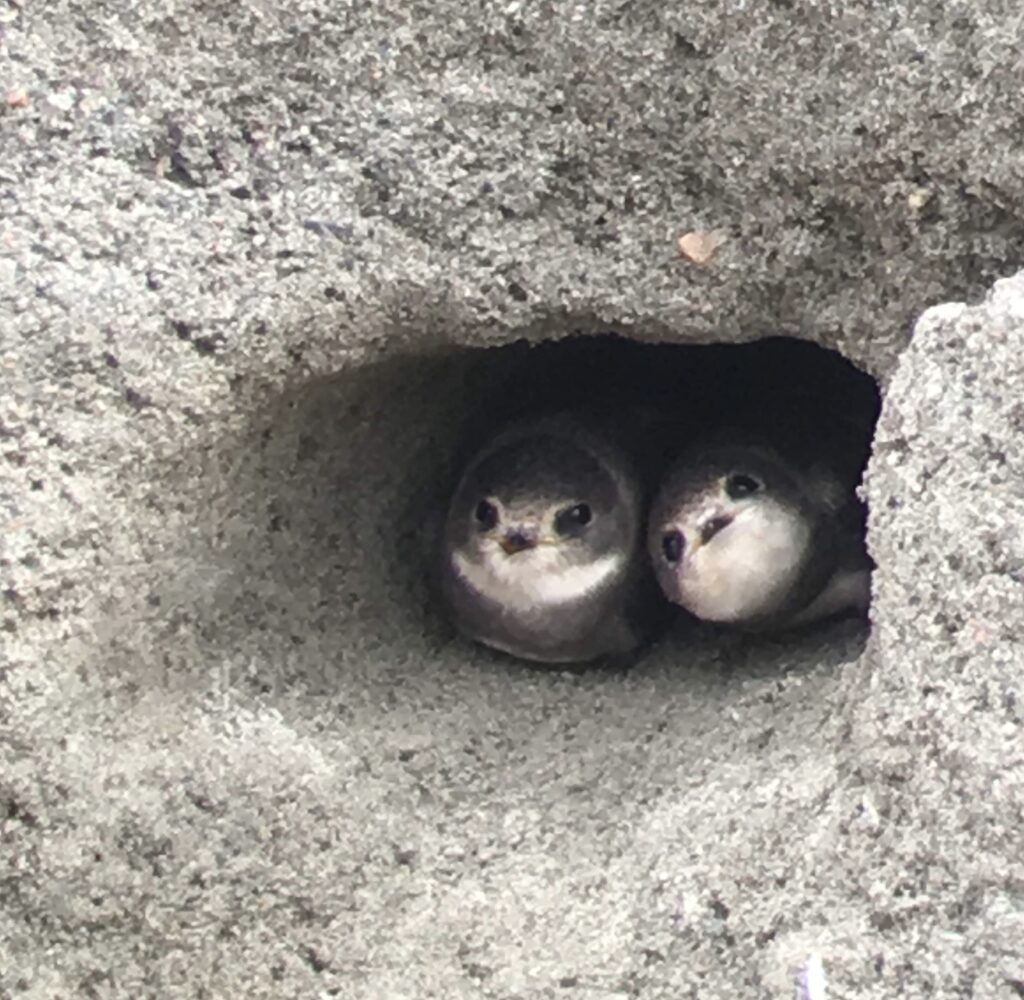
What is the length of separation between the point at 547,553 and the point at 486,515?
72 mm

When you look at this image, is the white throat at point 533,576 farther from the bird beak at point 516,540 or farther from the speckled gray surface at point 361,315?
the speckled gray surface at point 361,315

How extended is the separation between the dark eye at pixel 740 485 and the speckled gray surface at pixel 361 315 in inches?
13.8

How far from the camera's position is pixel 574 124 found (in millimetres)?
1176

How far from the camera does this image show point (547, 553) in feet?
5.47

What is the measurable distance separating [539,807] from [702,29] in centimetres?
53

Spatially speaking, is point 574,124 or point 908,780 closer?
point 908,780

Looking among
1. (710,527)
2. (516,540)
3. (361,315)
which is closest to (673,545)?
(710,527)

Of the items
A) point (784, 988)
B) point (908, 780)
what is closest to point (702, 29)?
point (908, 780)

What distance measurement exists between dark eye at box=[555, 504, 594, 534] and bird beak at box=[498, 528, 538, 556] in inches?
1.1

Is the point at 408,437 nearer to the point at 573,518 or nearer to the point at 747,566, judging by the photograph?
the point at 573,518

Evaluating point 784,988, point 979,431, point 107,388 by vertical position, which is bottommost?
point 784,988

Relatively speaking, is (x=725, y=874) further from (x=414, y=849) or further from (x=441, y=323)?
(x=441, y=323)

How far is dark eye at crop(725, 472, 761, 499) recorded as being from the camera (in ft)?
5.23

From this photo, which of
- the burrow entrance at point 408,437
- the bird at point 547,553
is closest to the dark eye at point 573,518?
the bird at point 547,553
